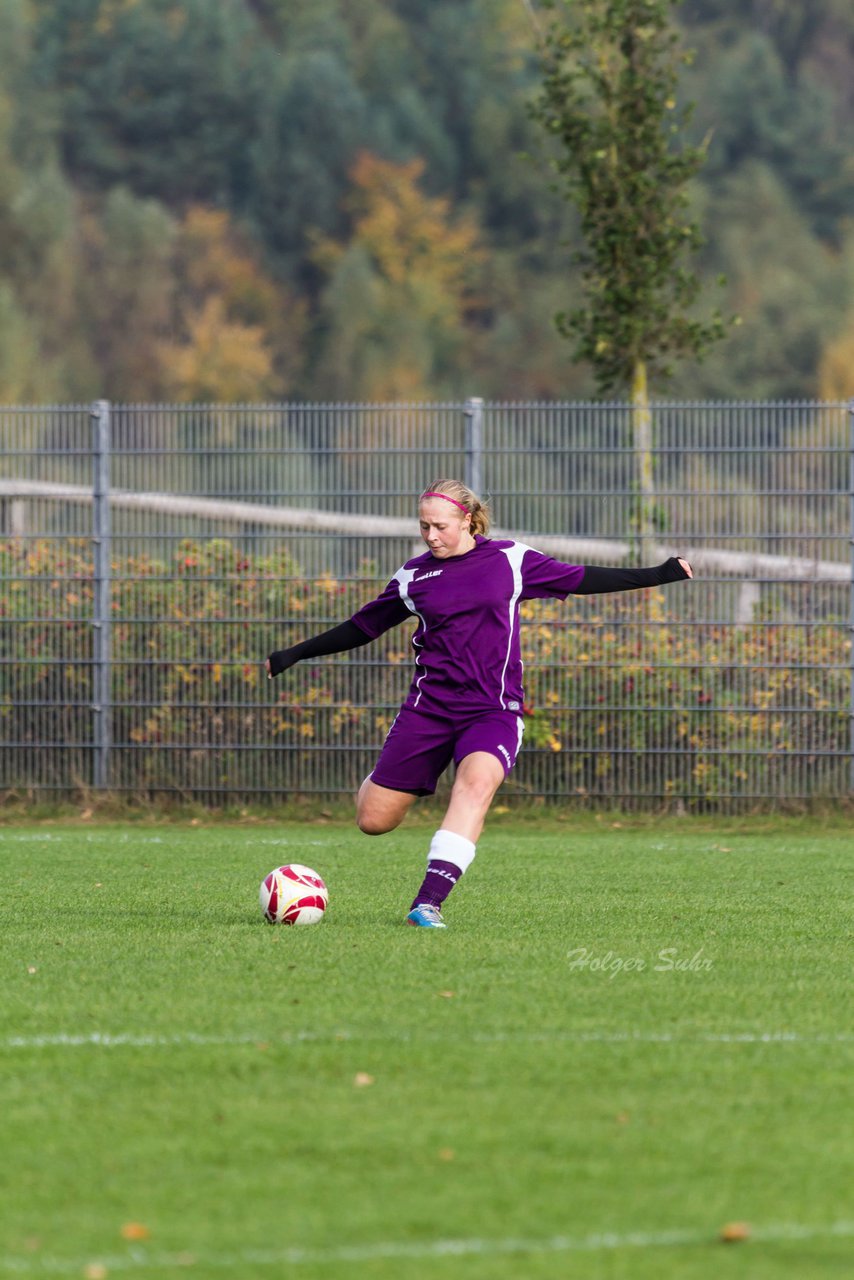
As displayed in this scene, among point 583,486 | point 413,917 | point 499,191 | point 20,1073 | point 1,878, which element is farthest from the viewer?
point 499,191

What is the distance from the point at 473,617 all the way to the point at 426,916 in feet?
4.09

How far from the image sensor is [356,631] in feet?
30.0

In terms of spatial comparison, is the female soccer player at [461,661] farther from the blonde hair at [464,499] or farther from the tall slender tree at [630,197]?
the tall slender tree at [630,197]

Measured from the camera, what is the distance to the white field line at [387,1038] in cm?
606

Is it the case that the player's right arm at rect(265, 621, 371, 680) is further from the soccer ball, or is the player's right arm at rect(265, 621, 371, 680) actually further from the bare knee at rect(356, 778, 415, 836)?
the soccer ball

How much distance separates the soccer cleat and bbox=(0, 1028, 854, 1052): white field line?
7.15ft

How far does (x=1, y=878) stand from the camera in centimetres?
1075

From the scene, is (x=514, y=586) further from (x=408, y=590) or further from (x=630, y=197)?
(x=630, y=197)

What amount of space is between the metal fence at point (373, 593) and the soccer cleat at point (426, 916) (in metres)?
5.95


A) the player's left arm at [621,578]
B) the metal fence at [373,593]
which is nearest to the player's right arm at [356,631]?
the player's left arm at [621,578]

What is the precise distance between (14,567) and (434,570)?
22.7 feet

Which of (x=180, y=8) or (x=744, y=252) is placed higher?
(x=180, y=8)

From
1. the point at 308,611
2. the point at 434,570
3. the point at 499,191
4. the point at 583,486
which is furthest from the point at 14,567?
the point at 499,191

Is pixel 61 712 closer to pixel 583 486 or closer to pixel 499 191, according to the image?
pixel 583 486
